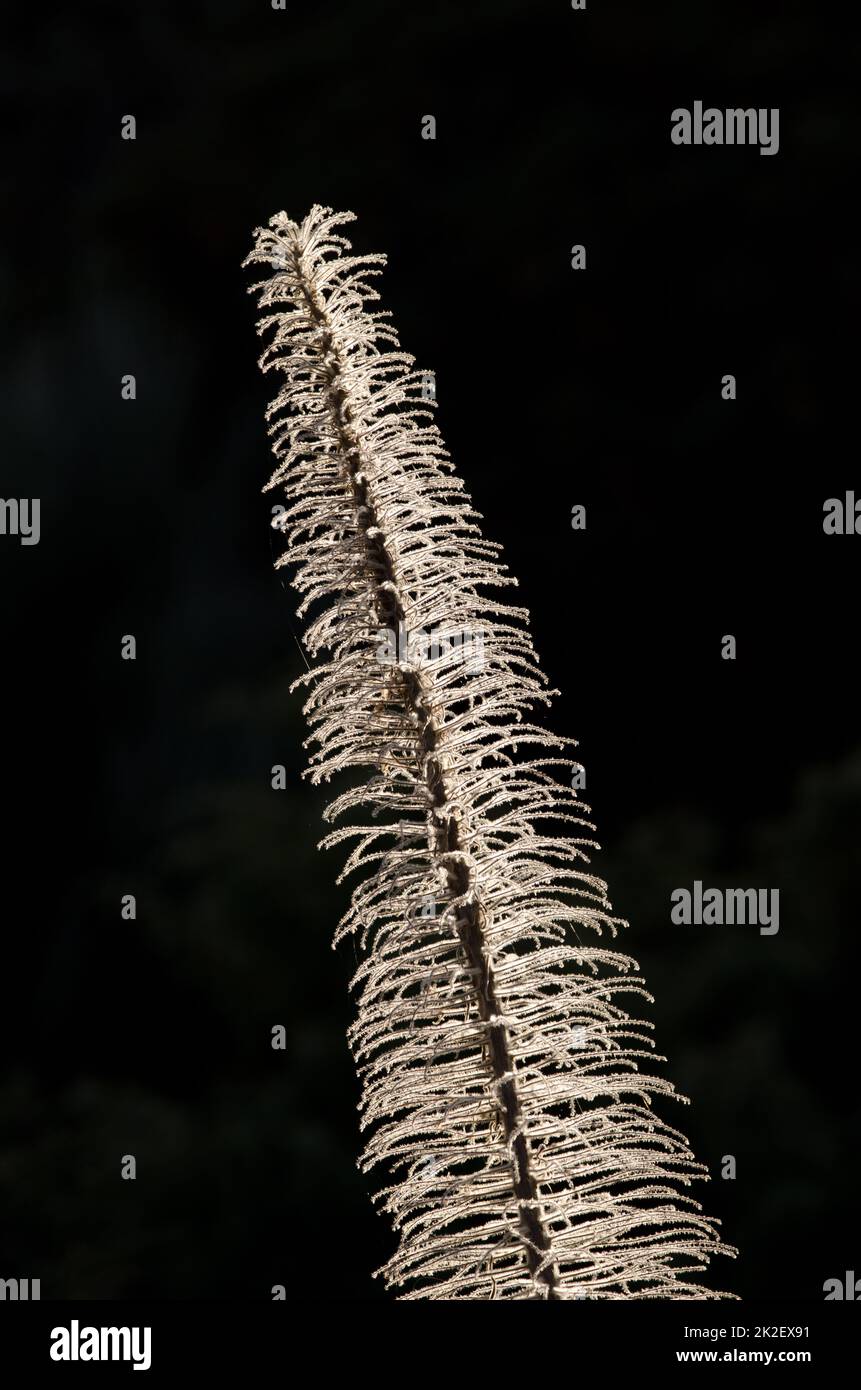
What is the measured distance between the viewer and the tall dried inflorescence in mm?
1255

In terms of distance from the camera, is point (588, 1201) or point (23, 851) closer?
point (588, 1201)

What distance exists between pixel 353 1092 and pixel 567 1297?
19.5ft

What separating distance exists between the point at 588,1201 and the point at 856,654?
6.27 meters

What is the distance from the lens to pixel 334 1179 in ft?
21.9

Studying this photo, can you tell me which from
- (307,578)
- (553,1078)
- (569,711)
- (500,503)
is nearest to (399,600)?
(307,578)

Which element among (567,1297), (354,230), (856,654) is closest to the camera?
(567,1297)

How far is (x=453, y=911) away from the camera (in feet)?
4.07

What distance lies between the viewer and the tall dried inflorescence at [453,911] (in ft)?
4.12

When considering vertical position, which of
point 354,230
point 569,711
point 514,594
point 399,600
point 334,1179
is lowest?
point 334,1179

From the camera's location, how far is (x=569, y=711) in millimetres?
7008

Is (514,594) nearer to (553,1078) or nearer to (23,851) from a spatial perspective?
(23,851)

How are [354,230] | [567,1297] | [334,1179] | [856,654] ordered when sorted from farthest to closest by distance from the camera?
[354,230]
[856,654]
[334,1179]
[567,1297]

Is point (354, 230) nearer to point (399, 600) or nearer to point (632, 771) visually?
point (632, 771)

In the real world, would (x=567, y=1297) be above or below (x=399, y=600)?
below
